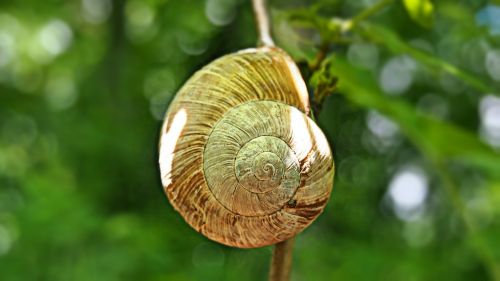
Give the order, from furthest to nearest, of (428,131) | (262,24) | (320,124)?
(428,131), (320,124), (262,24)

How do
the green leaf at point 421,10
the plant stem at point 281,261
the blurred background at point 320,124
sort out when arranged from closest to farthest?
the plant stem at point 281,261, the green leaf at point 421,10, the blurred background at point 320,124

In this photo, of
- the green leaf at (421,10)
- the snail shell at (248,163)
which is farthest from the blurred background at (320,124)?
the snail shell at (248,163)

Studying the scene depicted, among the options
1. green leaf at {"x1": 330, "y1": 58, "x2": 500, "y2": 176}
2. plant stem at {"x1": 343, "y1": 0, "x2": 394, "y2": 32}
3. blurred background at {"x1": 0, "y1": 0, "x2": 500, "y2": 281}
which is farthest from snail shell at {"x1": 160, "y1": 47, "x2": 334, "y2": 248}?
green leaf at {"x1": 330, "y1": 58, "x2": 500, "y2": 176}

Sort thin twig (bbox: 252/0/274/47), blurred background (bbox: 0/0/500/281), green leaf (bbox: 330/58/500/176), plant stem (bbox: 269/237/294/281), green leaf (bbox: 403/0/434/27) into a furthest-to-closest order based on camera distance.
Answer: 1. blurred background (bbox: 0/0/500/281)
2. green leaf (bbox: 330/58/500/176)
3. green leaf (bbox: 403/0/434/27)
4. thin twig (bbox: 252/0/274/47)
5. plant stem (bbox: 269/237/294/281)

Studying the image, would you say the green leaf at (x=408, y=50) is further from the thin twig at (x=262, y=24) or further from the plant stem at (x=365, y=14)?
the thin twig at (x=262, y=24)

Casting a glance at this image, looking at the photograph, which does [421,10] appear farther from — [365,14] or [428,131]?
[428,131]

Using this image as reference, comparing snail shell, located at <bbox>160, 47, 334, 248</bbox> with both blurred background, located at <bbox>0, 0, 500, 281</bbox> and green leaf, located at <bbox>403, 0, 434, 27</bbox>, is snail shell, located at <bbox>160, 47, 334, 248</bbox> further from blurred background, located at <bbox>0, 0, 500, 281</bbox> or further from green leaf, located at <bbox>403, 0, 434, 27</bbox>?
green leaf, located at <bbox>403, 0, 434, 27</bbox>

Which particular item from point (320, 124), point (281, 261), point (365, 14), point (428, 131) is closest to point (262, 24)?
point (365, 14)
